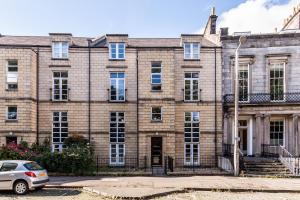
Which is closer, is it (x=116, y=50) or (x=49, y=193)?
(x=49, y=193)

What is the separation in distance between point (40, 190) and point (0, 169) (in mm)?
2177

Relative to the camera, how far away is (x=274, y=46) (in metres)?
22.8

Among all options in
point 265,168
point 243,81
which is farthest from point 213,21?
point 265,168

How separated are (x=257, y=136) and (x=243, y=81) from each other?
4668 mm

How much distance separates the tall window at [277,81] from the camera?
2280 centimetres

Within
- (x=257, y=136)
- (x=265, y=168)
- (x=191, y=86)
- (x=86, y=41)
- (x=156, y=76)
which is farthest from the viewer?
(x=86, y=41)

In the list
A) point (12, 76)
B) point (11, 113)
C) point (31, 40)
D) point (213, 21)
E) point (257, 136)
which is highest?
point (213, 21)

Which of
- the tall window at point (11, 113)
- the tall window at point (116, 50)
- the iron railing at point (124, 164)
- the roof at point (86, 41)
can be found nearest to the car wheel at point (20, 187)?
the iron railing at point (124, 164)

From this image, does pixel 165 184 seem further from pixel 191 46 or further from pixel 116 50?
pixel 191 46

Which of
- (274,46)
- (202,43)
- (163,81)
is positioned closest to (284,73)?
(274,46)

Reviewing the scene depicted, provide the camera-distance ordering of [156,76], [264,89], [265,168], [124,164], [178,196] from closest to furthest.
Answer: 1. [178,196]
2. [265,168]
3. [124,164]
4. [156,76]
5. [264,89]

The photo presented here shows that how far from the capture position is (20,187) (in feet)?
41.8

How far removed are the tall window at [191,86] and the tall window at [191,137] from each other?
4.41 feet

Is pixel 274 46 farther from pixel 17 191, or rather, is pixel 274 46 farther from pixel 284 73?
pixel 17 191
